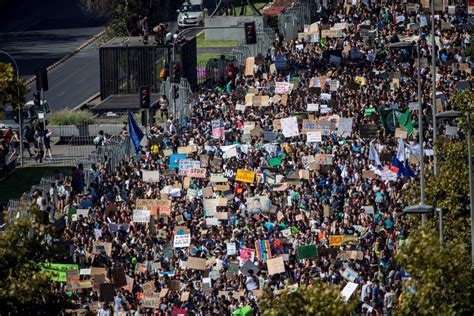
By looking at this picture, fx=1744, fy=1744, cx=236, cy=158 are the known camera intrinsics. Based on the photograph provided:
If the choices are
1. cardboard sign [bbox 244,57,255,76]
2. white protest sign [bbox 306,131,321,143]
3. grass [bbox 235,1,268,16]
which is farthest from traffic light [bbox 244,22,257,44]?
grass [bbox 235,1,268,16]

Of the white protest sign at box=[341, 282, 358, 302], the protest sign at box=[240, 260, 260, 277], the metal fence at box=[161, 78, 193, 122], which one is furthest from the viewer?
the metal fence at box=[161, 78, 193, 122]

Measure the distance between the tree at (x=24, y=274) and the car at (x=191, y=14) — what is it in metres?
54.0

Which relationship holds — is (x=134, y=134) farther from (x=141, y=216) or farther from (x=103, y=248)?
(x=103, y=248)

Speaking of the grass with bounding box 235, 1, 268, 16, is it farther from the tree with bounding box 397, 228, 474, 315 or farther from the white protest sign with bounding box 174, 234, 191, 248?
the tree with bounding box 397, 228, 474, 315

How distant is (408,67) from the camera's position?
57.4m

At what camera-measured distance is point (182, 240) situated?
145ft

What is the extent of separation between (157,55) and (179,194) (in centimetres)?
2098

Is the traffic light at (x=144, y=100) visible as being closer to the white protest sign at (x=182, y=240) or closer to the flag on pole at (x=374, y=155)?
the flag on pole at (x=374, y=155)

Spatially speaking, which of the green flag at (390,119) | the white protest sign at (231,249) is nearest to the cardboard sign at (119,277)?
the white protest sign at (231,249)

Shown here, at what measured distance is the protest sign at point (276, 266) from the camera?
136 ft

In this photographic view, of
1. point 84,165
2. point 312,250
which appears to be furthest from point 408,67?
point 312,250

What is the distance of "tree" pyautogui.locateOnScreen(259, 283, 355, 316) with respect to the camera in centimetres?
2595

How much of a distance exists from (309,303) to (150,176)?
23204 mm

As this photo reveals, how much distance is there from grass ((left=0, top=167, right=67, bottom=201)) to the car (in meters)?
23.6
